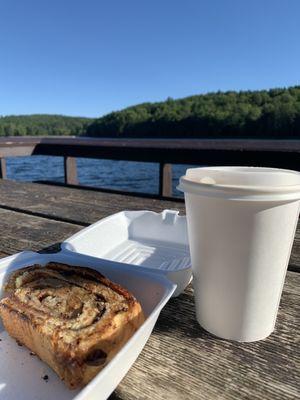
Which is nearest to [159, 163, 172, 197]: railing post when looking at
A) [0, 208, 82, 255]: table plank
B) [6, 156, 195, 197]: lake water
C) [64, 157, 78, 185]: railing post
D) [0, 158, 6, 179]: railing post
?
[64, 157, 78, 185]: railing post

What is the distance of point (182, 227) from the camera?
1.27m

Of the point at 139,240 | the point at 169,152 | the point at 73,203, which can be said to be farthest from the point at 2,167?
the point at 139,240

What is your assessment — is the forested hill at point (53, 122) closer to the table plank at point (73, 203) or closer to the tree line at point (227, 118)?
the tree line at point (227, 118)

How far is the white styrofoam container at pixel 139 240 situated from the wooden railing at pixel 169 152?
128 cm

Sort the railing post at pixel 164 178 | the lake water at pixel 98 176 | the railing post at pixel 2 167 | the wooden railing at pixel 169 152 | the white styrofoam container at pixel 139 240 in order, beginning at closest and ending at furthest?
the white styrofoam container at pixel 139 240 < the wooden railing at pixel 169 152 < the railing post at pixel 164 178 < the railing post at pixel 2 167 < the lake water at pixel 98 176

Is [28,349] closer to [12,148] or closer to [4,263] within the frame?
[4,263]

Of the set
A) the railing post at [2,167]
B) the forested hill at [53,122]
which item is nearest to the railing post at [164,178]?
the railing post at [2,167]

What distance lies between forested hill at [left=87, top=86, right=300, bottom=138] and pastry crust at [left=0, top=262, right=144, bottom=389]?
1577 cm

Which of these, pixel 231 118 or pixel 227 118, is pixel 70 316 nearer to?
pixel 227 118

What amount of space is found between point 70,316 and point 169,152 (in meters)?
2.34

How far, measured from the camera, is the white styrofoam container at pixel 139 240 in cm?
110

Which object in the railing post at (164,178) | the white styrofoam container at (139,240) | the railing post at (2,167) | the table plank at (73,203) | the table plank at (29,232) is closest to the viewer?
the white styrofoam container at (139,240)

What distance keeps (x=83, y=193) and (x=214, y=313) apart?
1.94 m

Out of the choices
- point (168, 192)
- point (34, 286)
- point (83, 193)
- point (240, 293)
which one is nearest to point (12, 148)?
point (83, 193)
